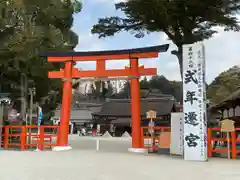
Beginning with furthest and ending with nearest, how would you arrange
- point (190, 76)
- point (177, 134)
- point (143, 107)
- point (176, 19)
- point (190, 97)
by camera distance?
1. point (143, 107)
2. point (176, 19)
3. point (177, 134)
4. point (190, 76)
5. point (190, 97)

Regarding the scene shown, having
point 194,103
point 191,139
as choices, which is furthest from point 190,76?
point 191,139

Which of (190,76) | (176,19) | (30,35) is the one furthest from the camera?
(30,35)

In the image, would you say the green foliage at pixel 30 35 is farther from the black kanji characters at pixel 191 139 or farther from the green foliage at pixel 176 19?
the black kanji characters at pixel 191 139

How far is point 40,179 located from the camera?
6.63 m

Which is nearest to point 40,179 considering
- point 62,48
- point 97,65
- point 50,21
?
point 97,65

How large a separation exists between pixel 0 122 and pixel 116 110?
2552 centimetres

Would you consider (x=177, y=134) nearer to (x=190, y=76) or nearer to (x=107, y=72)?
(x=190, y=76)

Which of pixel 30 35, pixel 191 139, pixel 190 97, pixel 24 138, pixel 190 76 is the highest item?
pixel 30 35

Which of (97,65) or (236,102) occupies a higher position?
(97,65)

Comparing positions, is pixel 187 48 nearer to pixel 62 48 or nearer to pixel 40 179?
pixel 40 179

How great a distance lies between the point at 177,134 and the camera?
1187cm

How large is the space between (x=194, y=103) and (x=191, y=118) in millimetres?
503

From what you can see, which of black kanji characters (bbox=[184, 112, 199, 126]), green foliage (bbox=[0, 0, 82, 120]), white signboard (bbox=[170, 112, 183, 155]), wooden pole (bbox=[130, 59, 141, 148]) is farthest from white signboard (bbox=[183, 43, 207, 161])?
green foliage (bbox=[0, 0, 82, 120])

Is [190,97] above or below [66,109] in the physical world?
above
